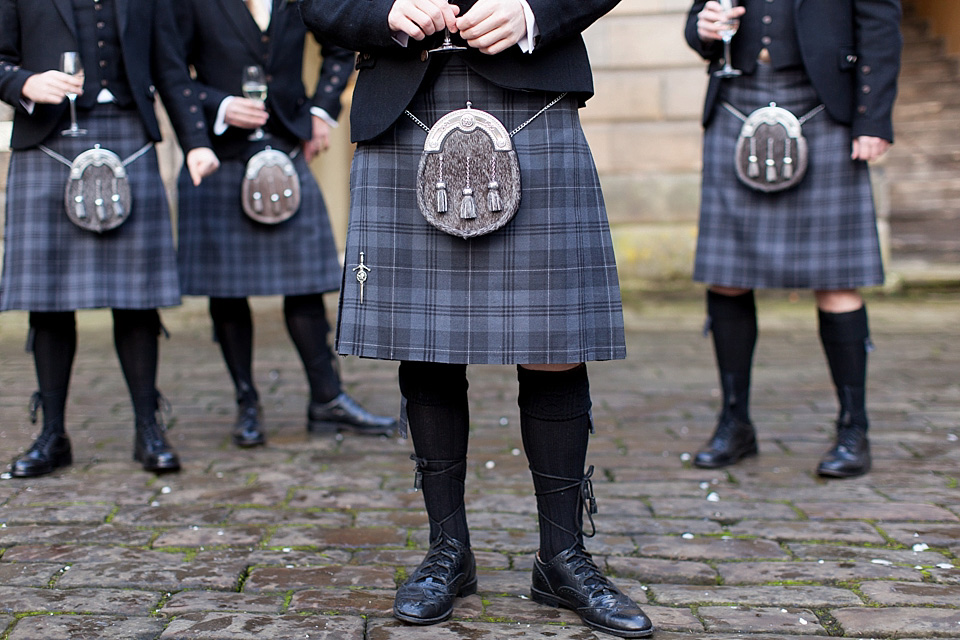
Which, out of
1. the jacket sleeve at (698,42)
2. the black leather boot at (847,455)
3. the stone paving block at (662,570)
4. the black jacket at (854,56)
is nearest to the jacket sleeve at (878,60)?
the black jacket at (854,56)

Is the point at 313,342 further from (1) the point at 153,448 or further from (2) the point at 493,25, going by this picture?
(2) the point at 493,25

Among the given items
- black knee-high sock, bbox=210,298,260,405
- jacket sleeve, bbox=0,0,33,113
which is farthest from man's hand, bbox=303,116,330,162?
jacket sleeve, bbox=0,0,33,113

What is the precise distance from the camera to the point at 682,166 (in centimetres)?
748

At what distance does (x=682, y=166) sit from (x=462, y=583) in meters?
5.54

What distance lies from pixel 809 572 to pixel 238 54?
105 inches

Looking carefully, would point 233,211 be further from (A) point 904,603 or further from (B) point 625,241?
(B) point 625,241

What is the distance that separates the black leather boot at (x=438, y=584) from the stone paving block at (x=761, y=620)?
0.54m

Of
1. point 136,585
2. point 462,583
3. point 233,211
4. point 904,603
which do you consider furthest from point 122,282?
point 904,603

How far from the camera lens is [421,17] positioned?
6.86 feet

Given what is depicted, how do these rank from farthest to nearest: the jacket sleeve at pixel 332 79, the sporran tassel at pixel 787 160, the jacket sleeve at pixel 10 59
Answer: the jacket sleeve at pixel 332 79, the sporran tassel at pixel 787 160, the jacket sleeve at pixel 10 59

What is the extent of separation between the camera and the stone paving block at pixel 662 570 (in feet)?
8.50

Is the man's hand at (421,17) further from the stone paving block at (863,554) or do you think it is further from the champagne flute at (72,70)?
the stone paving block at (863,554)

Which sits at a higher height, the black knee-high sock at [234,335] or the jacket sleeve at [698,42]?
the jacket sleeve at [698,42]

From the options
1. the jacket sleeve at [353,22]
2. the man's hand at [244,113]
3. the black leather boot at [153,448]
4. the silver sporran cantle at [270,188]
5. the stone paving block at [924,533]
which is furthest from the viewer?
the silver sporran cantle at [270,188]
